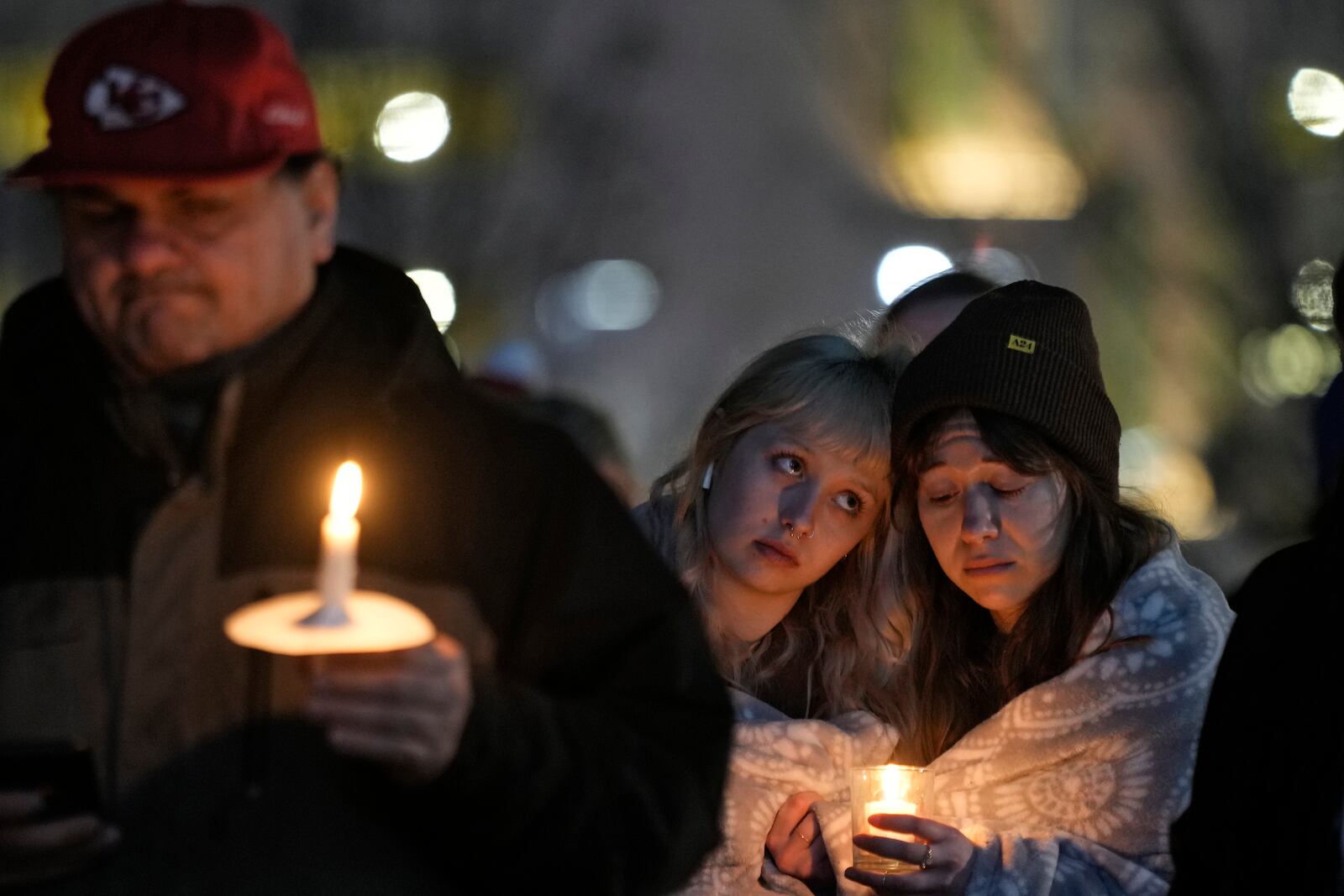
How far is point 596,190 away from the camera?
2542cm

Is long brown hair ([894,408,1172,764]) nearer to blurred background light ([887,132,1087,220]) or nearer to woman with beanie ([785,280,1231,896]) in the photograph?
woman with beanie ([785,280,1231,896])

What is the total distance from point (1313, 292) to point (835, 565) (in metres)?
10.8

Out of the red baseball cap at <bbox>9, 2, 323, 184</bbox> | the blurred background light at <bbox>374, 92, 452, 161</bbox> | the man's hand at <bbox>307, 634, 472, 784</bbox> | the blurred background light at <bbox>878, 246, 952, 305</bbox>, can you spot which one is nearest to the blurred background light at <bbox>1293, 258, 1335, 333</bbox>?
the blurred background light at <bbox>878, 246, 952, 305</bbox>

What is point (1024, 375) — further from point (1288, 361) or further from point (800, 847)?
point (1288, 361)

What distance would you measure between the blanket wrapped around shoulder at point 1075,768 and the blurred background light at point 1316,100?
1097cm

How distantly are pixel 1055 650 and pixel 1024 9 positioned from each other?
23007 mm

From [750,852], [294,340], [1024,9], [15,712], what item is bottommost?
[750,852]

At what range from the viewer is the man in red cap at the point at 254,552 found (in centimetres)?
297

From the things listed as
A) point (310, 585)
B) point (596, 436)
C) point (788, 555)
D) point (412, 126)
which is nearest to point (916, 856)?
point (788, 555)

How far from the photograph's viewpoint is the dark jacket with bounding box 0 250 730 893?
117 inches

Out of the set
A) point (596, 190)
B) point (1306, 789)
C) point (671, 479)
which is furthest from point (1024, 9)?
point (1306, 789)

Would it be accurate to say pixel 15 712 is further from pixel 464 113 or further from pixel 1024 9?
pixel 1024 9

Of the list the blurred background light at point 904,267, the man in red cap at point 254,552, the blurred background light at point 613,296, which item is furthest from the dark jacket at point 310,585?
the blurred background light at point 613,296

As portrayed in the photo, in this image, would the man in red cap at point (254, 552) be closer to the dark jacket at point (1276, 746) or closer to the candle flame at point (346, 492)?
the candle flame at point (346, 492)
